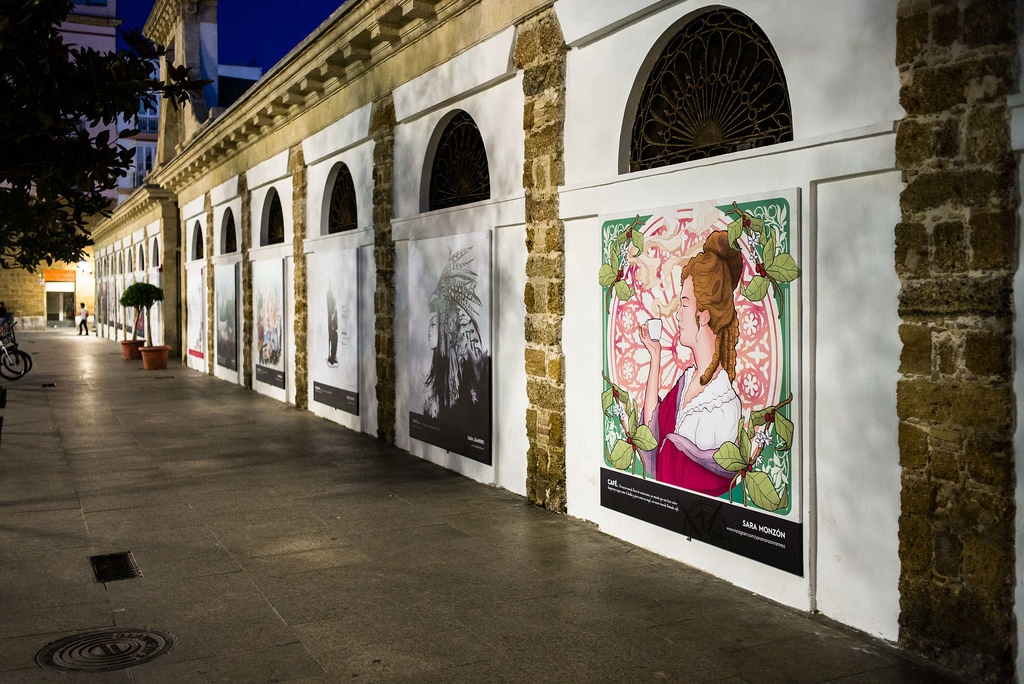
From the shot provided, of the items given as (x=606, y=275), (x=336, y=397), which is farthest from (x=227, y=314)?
(x=606, y=275)

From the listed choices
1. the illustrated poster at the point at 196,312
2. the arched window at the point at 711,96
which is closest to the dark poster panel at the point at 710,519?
the arched window at the point at 711,96

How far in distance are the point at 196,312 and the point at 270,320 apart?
7556 millimetres

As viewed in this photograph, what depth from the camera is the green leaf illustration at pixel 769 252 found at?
5.27 meters

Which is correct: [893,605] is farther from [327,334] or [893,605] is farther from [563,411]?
[327,334]

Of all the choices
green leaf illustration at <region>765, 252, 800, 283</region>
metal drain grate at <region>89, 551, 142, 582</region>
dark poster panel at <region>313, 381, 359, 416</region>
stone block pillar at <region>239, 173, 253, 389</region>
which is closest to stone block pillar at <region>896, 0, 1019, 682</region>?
green leaf illustration at <region>765, 252, 800, 283</region>

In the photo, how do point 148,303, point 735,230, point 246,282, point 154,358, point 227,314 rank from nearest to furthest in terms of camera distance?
point 735,230 → point 246,282 → point 227,314 → point 154,358 → point 148,303

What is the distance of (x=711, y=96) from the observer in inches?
235

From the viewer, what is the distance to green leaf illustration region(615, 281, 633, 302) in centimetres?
654

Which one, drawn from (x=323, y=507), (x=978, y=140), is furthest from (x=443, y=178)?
(x=978, y=140)

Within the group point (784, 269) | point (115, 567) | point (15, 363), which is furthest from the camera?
point (15, 363)

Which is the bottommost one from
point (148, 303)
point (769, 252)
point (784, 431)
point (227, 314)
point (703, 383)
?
point (784, 431)

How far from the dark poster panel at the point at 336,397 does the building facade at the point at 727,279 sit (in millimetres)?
888

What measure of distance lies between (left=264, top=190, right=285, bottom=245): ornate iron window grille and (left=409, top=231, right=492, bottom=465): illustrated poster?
6.60m

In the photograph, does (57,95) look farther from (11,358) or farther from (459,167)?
(11,358)
